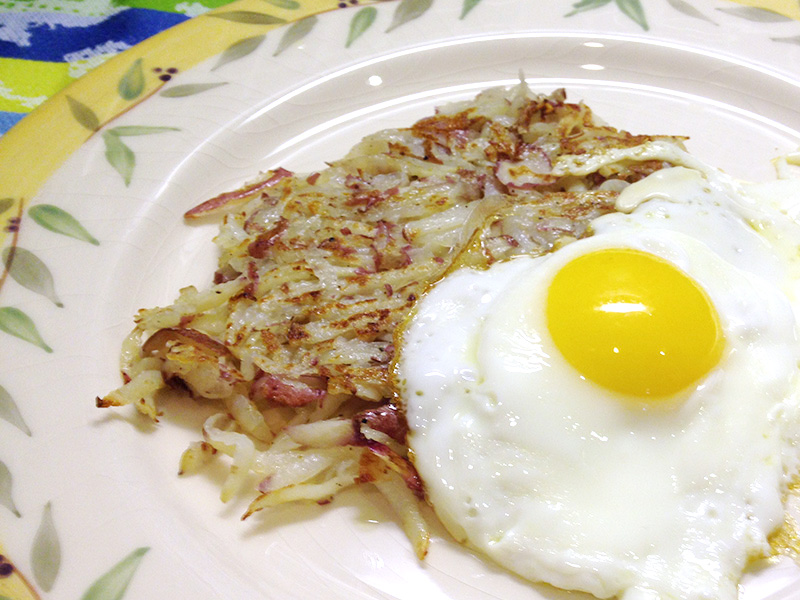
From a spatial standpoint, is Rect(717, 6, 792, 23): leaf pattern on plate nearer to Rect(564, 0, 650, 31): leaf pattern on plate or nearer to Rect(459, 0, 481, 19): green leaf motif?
Rect(564, 0, 650, 31): leaf pattern on plate

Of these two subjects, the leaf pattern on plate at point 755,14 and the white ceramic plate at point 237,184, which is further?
the leaf pattern on plate at point 755,14

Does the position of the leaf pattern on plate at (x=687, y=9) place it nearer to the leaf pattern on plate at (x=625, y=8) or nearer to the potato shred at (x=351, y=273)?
the leaf pattern on plate at (x=625, y=8)

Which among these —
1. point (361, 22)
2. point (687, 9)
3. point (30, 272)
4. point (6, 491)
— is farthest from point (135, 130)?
point (687, 9)

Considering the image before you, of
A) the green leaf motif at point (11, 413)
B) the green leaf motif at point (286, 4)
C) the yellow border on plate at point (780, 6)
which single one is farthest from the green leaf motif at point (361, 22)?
the green leaf motif at point (11, 413)

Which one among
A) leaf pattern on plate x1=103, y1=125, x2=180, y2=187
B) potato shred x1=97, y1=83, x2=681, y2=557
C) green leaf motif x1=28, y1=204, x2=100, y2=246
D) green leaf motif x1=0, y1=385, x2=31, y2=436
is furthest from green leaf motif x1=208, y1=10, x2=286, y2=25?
green leaf motif x1=0, y1=385, x2=31, y2=436

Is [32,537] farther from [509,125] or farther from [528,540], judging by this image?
[509,125]

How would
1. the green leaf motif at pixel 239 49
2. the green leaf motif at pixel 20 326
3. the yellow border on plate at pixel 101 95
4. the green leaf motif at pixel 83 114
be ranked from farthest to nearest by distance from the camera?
the green leaf motif at pixel 239 49
the green leaf motif at pixel 83 114
the yellow border on plate at pixel 101 95
the green leaf motif at pixel 20 326

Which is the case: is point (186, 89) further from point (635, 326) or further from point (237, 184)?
point (635, 326)

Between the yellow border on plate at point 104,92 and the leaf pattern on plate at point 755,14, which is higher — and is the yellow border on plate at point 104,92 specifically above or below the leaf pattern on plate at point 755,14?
above
